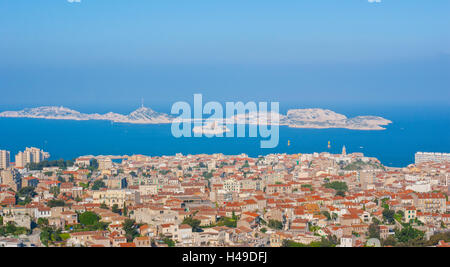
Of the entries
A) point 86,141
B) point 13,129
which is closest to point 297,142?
point 86,141

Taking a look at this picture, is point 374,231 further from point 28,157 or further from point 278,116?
point 278,116

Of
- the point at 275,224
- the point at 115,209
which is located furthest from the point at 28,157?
the point at 275,224


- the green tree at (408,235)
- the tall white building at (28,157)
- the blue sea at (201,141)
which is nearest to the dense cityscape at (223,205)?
the green tree at (408,235)

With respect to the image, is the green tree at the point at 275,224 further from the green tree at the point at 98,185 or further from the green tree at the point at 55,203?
the green tree at the point at 98,185

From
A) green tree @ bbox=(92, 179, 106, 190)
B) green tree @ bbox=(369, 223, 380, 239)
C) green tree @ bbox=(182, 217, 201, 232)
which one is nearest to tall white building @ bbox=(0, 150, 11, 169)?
green tree @ bbox=(92, 179, 106, 190)

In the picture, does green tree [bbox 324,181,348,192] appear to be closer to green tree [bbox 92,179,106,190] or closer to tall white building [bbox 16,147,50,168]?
green tree [bbox 92,179,106,190]

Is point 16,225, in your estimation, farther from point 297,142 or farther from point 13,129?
point 13,129
